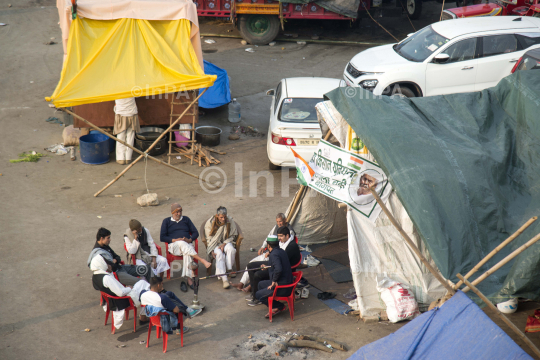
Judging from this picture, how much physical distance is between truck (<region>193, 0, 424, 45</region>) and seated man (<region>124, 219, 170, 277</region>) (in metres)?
12.3

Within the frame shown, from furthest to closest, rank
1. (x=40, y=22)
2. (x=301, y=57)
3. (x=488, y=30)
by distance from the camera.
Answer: (x=40, y=22)
(x=301, y=57)
(x=488, y=30)

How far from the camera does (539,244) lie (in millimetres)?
5680

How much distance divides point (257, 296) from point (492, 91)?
4.42 metres

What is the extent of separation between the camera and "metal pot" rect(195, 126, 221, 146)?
12.5 metres

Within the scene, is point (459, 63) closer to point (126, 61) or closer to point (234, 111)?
point (234, 111)

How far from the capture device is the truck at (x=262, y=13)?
59.4ft

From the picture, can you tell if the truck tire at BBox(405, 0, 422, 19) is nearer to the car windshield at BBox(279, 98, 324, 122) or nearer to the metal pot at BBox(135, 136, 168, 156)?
the car windshield at BBox(279, 98, 324, 122)

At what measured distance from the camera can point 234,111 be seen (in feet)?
45.9

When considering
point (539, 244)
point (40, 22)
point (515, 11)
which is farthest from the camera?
point (40, 22)

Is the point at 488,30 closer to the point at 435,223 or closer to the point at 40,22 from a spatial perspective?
the point at 435,223

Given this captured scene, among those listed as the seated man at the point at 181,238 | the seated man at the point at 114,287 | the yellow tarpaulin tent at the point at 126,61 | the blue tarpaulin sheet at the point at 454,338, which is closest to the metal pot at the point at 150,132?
the yellow tarpaulin tent at the point at 126,61

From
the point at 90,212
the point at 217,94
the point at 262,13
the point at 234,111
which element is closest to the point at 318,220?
the point at 90,212

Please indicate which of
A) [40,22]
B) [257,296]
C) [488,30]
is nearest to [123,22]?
[257,296]

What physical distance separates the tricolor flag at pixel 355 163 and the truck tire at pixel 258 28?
12976 mm
